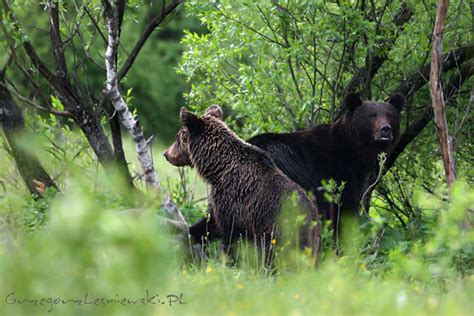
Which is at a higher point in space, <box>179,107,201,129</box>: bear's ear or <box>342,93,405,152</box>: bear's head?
<box>179,107,201,129</box>: bear's ear

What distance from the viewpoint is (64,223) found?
4.48 meters

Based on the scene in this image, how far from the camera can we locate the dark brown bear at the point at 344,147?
988 centimetres

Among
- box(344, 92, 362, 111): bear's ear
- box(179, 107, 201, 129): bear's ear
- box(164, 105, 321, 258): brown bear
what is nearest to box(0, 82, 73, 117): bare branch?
box(164, 105, 321, 258): brown bear

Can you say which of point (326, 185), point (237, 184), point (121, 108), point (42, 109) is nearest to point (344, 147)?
point (237, 184)

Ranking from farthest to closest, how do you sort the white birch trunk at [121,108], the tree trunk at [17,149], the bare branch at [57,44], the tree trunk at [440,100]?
1. the tree trunk at [17,149]
2. the bare branch at [57,44]
3. the white birch trunk at [121,108]
4. the tree trunk at [440,100]

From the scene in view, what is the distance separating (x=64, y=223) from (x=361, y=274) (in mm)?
3025

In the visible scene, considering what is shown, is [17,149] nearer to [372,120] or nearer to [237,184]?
[237,184]

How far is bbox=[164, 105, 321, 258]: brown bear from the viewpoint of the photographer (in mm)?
8148

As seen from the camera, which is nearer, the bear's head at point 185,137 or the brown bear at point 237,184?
the brown bear at point 237,184

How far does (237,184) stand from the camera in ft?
27.7

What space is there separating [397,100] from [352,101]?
1.62 ft

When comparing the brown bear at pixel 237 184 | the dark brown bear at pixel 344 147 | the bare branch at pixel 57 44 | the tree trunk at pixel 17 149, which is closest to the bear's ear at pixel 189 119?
the brown bear at pixel 237 184

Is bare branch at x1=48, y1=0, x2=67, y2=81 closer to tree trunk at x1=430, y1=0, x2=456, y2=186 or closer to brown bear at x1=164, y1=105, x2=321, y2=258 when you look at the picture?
brown bear at x1=164, y1=105, x2=321, y2=258

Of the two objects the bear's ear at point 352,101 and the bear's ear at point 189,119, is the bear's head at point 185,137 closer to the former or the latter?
the bear's ear at point 189,119
